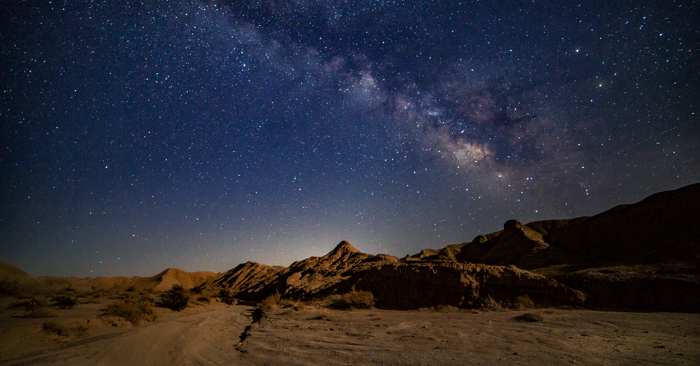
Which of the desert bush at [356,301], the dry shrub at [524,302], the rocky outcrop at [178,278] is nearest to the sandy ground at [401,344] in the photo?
the dry shrub at [524,302]

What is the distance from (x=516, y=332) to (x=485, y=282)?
8279 millimetres

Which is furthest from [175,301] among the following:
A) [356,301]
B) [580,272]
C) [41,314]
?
[580,272]

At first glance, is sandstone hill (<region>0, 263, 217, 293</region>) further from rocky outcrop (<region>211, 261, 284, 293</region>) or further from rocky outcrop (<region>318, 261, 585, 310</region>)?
rocky outcrop (<region>318, 261, 585, 310</region>)

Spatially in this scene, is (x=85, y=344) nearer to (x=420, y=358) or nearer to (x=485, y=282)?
(x=420, y=358)

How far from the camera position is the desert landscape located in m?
6.65

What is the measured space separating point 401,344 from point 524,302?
432 inches

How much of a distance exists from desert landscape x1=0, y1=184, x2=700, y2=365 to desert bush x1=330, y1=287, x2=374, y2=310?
8cm

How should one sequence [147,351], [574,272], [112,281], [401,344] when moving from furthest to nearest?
1. [112,281]
2. [574,272]
3. [147,351]
4. [401,344]

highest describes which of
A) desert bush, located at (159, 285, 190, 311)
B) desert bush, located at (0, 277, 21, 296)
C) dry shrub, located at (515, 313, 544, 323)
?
desert bush, located at (0, 277, 21, 296)

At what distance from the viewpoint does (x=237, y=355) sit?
24.8 ft

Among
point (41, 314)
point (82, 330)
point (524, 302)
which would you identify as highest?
point (41, 314)

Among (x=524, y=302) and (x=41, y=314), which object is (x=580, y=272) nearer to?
(x=524, y=302)

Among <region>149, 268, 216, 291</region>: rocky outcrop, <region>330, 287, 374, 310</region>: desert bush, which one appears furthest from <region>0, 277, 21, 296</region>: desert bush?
<region>330, 287, 374, 310</region>: desert bush

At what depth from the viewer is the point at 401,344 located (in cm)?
734
